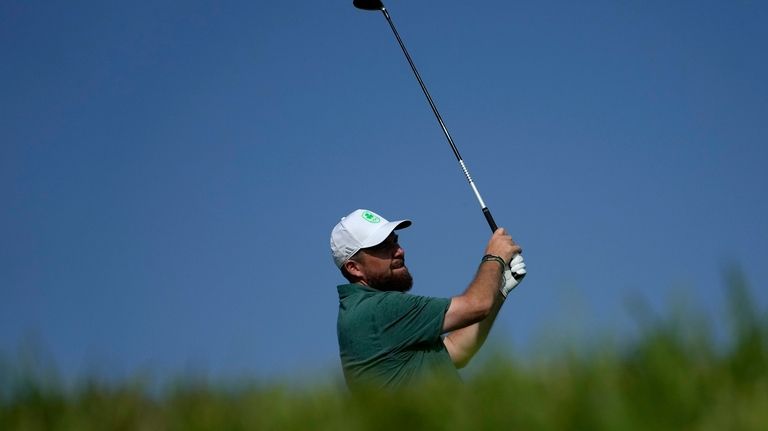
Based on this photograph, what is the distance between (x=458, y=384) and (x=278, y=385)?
0.48m

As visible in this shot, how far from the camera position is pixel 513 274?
6445 mm

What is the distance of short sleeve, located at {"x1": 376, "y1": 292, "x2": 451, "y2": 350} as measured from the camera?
5.74 metres

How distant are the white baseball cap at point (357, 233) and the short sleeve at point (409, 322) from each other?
81 cm

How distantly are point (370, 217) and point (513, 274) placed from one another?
109 cm

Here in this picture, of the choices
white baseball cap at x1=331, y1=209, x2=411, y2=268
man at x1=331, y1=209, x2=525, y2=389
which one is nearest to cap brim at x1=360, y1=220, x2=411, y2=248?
white baseball cap at x1=331, y1=209, x2=411, y2=268

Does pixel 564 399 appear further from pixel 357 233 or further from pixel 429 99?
pixel 429 99

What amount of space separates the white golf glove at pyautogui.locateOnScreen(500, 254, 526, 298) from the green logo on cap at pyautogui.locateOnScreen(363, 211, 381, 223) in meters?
0.99

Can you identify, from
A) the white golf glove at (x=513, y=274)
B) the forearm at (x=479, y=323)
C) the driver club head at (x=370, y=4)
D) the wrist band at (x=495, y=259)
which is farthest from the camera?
the driver club head at (x=370, y=4)

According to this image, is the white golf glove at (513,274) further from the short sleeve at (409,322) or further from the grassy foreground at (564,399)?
the grassy foreground at (564,399)

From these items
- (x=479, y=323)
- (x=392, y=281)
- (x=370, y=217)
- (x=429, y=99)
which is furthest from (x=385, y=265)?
(x=429, y=99)

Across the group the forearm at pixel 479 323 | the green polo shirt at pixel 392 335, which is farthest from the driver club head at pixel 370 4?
the green polo shirt at pixel 392 335

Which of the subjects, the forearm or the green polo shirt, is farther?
the forearm

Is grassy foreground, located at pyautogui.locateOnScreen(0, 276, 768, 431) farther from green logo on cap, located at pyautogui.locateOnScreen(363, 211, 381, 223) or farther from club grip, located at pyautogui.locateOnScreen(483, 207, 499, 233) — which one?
club grip, located at pyautogui.locateOnScreen(483, 207, 499, 233)

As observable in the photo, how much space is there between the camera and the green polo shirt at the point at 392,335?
18.8 ft
